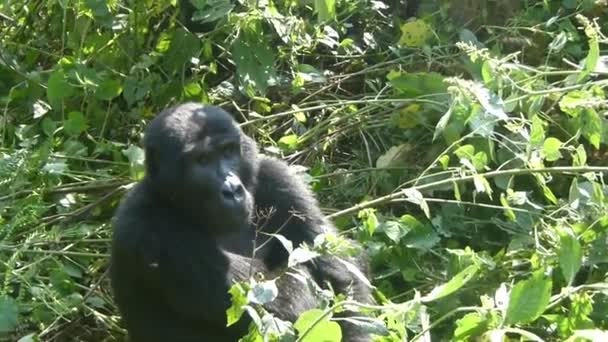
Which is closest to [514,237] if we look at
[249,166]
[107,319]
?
[249,166]

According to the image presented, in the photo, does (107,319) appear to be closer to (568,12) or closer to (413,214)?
(413,214)

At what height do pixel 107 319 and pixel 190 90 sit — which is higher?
pixel 190 90

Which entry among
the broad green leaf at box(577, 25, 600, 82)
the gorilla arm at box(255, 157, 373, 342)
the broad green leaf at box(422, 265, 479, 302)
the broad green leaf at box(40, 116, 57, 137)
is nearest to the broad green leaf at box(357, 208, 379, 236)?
the gorilla arm at box(255, 157, 373, 342)

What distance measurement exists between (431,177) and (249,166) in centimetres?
73

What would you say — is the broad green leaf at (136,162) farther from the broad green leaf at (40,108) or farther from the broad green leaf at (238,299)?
the broad green leaf at (238,299)

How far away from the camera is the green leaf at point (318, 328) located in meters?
3.18

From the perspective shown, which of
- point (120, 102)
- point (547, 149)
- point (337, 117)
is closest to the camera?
point (547, 149)

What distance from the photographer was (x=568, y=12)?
5797mm

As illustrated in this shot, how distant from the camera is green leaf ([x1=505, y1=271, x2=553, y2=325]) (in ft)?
10.9

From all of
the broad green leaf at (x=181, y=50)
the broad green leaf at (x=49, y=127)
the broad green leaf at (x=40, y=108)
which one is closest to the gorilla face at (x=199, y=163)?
the broad green leaf at (x=49, y=127)

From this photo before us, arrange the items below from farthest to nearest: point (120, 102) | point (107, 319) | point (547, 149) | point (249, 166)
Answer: point (120, 102) < point (107, 319) < point (249, 166) < point (547, 149)

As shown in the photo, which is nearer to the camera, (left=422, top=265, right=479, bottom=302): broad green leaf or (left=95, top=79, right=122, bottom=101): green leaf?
(left=422, top=265, right=479, bottom=302): broad green leaf

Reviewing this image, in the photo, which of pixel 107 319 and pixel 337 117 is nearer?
pixel 107 319

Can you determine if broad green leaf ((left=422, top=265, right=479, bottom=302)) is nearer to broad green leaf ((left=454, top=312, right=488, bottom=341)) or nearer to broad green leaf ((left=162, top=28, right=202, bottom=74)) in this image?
broad green leaf ((left=454, top=312, right=488, bottom=341))
